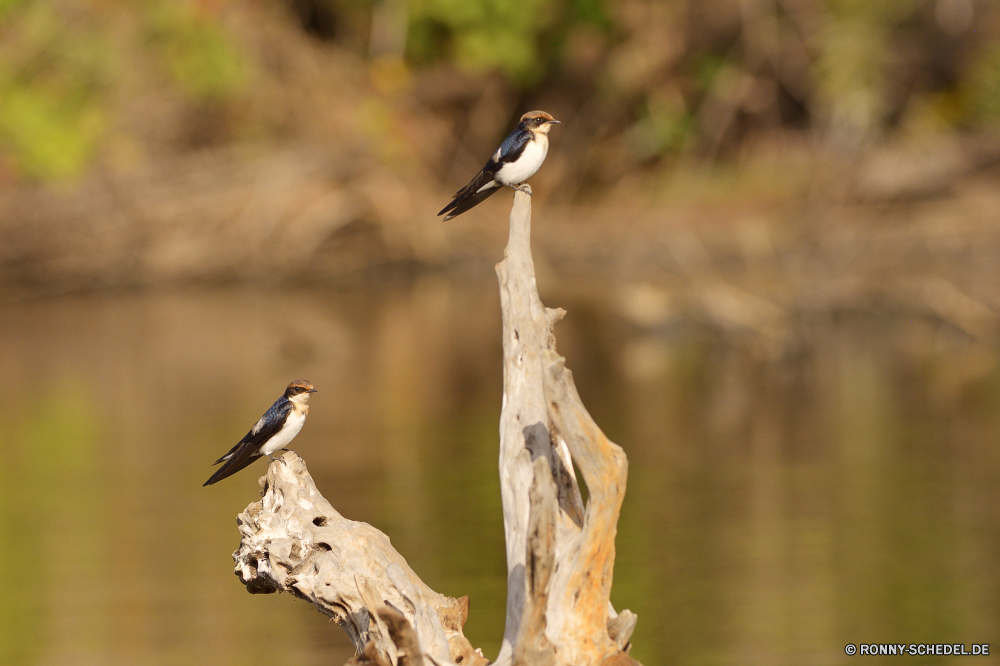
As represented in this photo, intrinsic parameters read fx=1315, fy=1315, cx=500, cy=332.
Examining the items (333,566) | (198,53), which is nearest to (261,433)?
(333,566)

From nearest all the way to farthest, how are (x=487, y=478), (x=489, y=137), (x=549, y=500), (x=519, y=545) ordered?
1. (x=549, y=500)
2. (x=519, y=545)
3. (x=487, y=478)
4. (x=489, y=137)

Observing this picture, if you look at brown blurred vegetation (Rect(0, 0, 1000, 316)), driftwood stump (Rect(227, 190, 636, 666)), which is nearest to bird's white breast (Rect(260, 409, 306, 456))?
driftwood stump (Rect(227, 190, 636, 666))

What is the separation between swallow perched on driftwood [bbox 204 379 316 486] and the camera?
6242mm

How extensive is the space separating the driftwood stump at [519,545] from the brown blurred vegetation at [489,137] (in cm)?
1921

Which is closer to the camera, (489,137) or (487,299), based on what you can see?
(487,299)

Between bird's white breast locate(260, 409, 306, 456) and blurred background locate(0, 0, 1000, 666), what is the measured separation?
234cm

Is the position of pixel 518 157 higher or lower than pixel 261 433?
higher

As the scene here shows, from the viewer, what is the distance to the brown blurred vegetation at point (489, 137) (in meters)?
A: 29.6

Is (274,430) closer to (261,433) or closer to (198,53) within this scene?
(261,433)

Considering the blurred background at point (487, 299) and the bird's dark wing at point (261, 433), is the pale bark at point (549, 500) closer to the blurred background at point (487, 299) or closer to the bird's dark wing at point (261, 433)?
the bird's dark wing at point (261, 433)

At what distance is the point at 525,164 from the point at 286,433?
1.82 m

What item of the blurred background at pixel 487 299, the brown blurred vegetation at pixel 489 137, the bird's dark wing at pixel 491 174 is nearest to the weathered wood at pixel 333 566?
the bird's dark wing at pixel 491 174

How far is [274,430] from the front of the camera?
20.5 ft

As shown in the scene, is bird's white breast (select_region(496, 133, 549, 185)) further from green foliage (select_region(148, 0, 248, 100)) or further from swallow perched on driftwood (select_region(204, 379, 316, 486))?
green foliage (select_region(148, 0, 248, 100))
